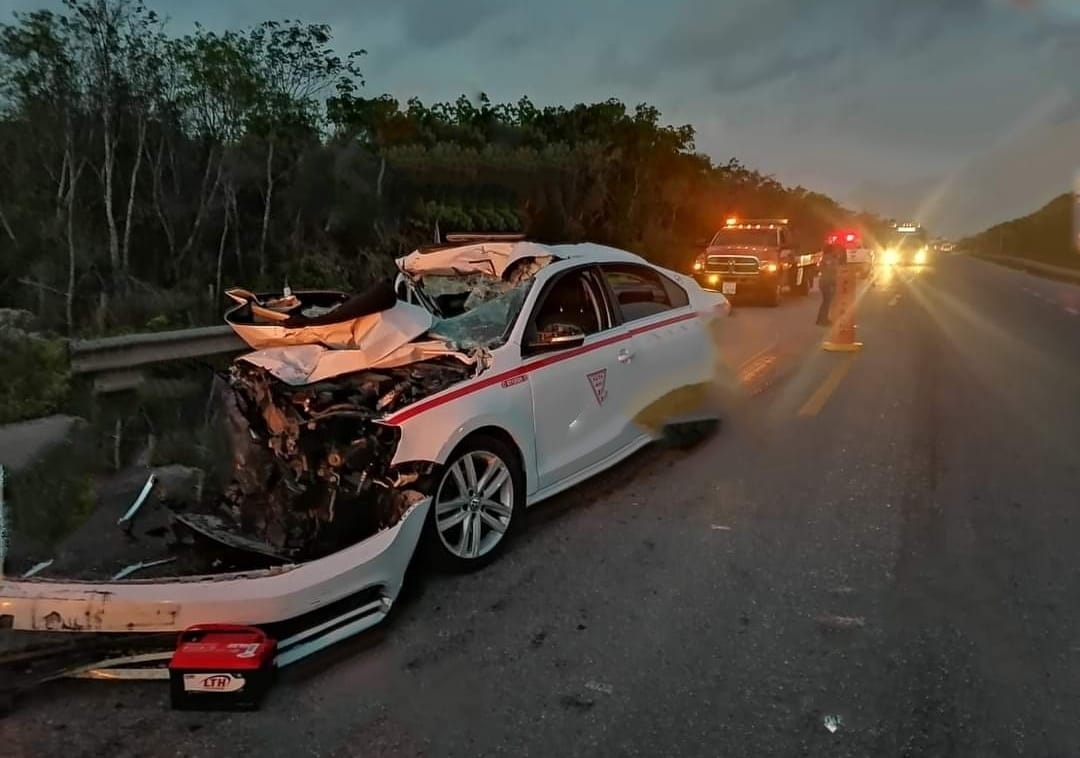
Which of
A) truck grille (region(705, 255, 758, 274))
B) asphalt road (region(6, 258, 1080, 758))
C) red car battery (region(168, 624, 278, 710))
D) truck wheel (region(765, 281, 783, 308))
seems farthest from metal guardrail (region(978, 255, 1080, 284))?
red car battery (region(168, 624, 278, 710))

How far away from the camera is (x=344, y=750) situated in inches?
133

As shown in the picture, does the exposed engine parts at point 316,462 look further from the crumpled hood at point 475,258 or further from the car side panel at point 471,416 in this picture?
the crumpled hood at point 475,258

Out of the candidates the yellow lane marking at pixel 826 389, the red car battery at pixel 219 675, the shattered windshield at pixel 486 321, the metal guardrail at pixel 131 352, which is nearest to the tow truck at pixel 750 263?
the yellow lane marking at pixel 826 389

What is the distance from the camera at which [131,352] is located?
778 centimetres

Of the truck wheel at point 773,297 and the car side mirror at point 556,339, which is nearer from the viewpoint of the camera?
the car side mirror at point 556,339

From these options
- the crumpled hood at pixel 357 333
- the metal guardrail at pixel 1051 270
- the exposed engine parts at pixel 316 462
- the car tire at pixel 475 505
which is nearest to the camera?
the exposed engine parts at pixel 316 462

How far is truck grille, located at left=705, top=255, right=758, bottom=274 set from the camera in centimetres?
2216

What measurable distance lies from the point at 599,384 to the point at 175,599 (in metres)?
3.17

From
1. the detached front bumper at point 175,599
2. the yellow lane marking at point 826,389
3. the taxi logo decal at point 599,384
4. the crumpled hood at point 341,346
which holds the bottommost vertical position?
the yellow lane marking at point 826,389

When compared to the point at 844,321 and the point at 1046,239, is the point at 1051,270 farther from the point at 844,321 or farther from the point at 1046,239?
the point at 844,321

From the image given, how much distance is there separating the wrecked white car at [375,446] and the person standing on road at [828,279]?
1201cm

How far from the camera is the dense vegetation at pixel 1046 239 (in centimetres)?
5584

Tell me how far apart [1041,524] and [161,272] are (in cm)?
1135

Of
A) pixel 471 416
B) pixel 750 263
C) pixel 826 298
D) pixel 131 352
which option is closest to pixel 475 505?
pixel 471 416
